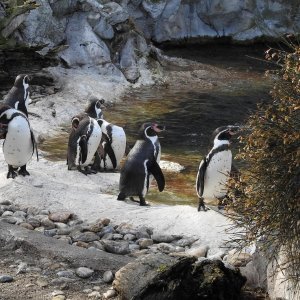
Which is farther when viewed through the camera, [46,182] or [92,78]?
[92,78]

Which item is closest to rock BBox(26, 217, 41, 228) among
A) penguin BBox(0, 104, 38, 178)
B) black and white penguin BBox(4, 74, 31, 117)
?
penguin BBox(0, 104, 38, 178)

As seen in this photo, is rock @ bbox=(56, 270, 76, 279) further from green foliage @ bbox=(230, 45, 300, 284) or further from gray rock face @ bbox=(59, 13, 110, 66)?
gray rock face @ bbox=(59, 13, 110, 66)

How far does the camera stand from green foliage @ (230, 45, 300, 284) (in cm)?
347

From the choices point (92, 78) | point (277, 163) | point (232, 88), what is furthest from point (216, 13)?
point (277, 163)

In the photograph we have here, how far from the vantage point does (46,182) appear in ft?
22.4

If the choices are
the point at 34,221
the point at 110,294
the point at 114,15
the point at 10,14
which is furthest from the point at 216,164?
the point at 114,15

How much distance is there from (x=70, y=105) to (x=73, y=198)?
632 centimetres

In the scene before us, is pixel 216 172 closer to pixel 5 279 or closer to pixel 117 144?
pixel 5 279

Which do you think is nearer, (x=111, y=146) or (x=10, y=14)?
(x=111, y=146)

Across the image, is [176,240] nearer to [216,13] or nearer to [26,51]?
[26,51]

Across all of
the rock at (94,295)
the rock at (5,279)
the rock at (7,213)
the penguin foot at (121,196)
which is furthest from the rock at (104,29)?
the rock at (94,295)

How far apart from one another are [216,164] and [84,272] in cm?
225

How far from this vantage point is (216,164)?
620 cm

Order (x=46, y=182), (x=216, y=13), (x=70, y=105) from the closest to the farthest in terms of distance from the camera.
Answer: (x=46, y=182) < (x=70, y=105) < (x=216, y=13)
